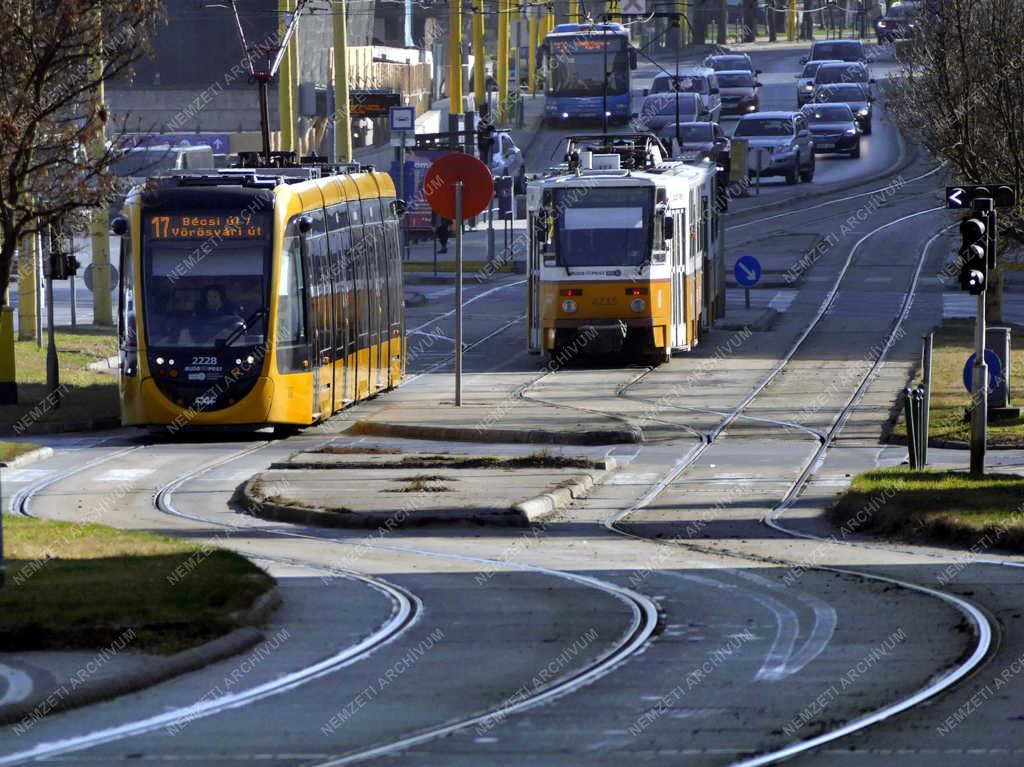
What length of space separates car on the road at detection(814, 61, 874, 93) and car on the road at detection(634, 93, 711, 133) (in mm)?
10405

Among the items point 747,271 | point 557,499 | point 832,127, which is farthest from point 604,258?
point 832,127

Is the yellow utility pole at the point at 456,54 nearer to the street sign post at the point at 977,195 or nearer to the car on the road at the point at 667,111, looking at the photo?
the car on the road at the point at 667,111

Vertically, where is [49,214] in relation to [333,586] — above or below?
above

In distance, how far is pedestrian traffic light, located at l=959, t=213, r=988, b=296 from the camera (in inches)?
751

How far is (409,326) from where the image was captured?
38.3 meters

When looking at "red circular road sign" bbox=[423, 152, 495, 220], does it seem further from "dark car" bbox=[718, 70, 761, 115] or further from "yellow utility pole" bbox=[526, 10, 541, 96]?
"yellow utility pole" bbox=[526, 10, 541, 96]

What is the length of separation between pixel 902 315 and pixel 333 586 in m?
27.3

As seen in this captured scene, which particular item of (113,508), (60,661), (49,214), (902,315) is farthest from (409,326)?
(60,661)

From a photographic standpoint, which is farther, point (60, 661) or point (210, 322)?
point (210, 322)

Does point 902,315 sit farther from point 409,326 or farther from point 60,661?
point 60,661

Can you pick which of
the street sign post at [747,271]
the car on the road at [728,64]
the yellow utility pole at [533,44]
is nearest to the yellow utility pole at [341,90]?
the street sign post at [747,271]

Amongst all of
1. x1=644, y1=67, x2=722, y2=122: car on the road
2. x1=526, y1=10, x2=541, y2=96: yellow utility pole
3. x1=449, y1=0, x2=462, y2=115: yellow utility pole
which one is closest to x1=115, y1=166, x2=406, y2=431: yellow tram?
x1=449, y1=0, x2=462, y2=115: yellow utility pole

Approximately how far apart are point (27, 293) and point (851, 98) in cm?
4991

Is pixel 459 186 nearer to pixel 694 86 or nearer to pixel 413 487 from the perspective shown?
pixel 413 487
